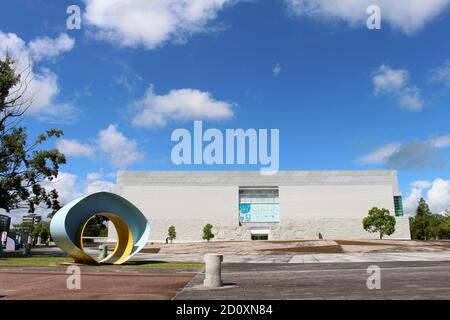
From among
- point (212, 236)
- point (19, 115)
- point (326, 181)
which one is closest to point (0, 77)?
point (19, 115)

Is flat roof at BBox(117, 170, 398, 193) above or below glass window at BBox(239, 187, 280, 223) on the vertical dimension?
above

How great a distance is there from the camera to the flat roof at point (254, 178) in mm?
94125

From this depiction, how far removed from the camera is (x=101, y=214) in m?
21.2

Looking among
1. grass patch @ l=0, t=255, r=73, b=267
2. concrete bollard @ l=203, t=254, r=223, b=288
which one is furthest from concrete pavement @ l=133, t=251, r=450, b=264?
concrete bollard @ l=203, t=254, r=223, b=288

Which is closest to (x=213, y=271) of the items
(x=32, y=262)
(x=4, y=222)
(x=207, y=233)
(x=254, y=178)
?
(x=32, y=262)

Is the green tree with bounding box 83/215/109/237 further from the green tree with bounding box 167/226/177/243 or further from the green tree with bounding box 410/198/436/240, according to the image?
the green tree with bounding box 410/198/436/240

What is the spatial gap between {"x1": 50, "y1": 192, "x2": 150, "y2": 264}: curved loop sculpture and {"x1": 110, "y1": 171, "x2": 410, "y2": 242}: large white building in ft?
229

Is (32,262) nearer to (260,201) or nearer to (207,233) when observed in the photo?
(207,233)

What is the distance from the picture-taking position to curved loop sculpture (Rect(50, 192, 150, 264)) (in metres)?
19.0

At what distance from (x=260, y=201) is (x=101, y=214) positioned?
251 ft

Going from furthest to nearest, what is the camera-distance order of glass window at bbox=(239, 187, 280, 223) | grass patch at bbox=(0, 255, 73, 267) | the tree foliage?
1. the tree foliage
2. glass window at bbox=(239, 187, 280, 223)
3. grass patch at bbox=(0, 255, 73, 267)

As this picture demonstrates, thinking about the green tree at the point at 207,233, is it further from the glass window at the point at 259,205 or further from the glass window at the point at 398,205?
the glass window at the point at 398,205
